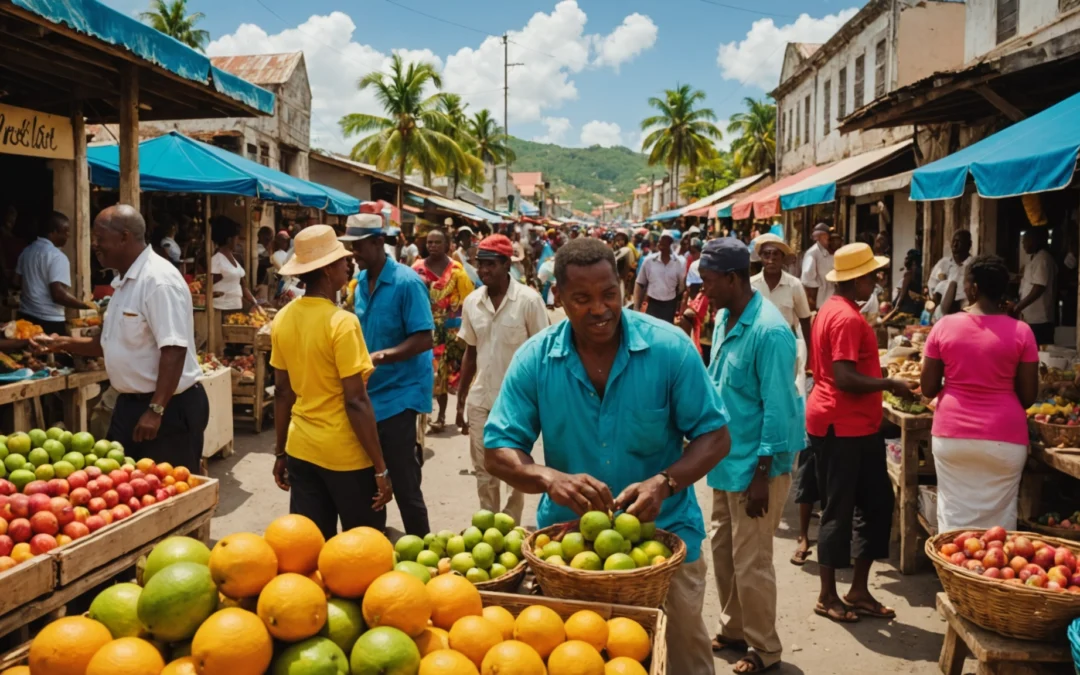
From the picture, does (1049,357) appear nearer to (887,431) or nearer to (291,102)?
(887,431)

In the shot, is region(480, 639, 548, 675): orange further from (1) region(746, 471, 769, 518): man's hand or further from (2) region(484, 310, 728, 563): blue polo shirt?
(1) region(746, 471, 769, 518): man's hand

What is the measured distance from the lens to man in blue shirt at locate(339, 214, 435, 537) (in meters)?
4.89

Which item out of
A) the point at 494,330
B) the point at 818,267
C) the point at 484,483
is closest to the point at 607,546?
the point at 484,483

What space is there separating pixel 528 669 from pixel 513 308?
3.86 m

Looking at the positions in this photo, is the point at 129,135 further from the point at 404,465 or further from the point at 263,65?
the point at 263,65

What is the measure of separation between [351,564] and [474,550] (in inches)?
30.8

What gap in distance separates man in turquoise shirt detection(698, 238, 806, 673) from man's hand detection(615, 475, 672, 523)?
5.24 feet

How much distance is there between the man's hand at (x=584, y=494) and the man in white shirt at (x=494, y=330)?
303 centimetres

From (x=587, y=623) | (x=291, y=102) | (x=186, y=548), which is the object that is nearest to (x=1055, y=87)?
(x=587, y=623)

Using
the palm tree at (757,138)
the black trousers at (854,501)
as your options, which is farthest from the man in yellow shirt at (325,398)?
the palm tree at (757,138)

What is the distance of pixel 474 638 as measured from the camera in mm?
2133

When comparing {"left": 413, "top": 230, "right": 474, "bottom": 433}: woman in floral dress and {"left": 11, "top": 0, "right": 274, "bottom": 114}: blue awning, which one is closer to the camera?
{"left": 11, "top": 0, "right": 274, "bottom": 114}: blue awning

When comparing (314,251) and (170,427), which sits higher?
(314,251)

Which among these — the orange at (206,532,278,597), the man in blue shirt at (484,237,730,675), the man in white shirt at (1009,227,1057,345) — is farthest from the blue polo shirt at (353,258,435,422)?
the man in white shirt at (1009,227,1057,345)
